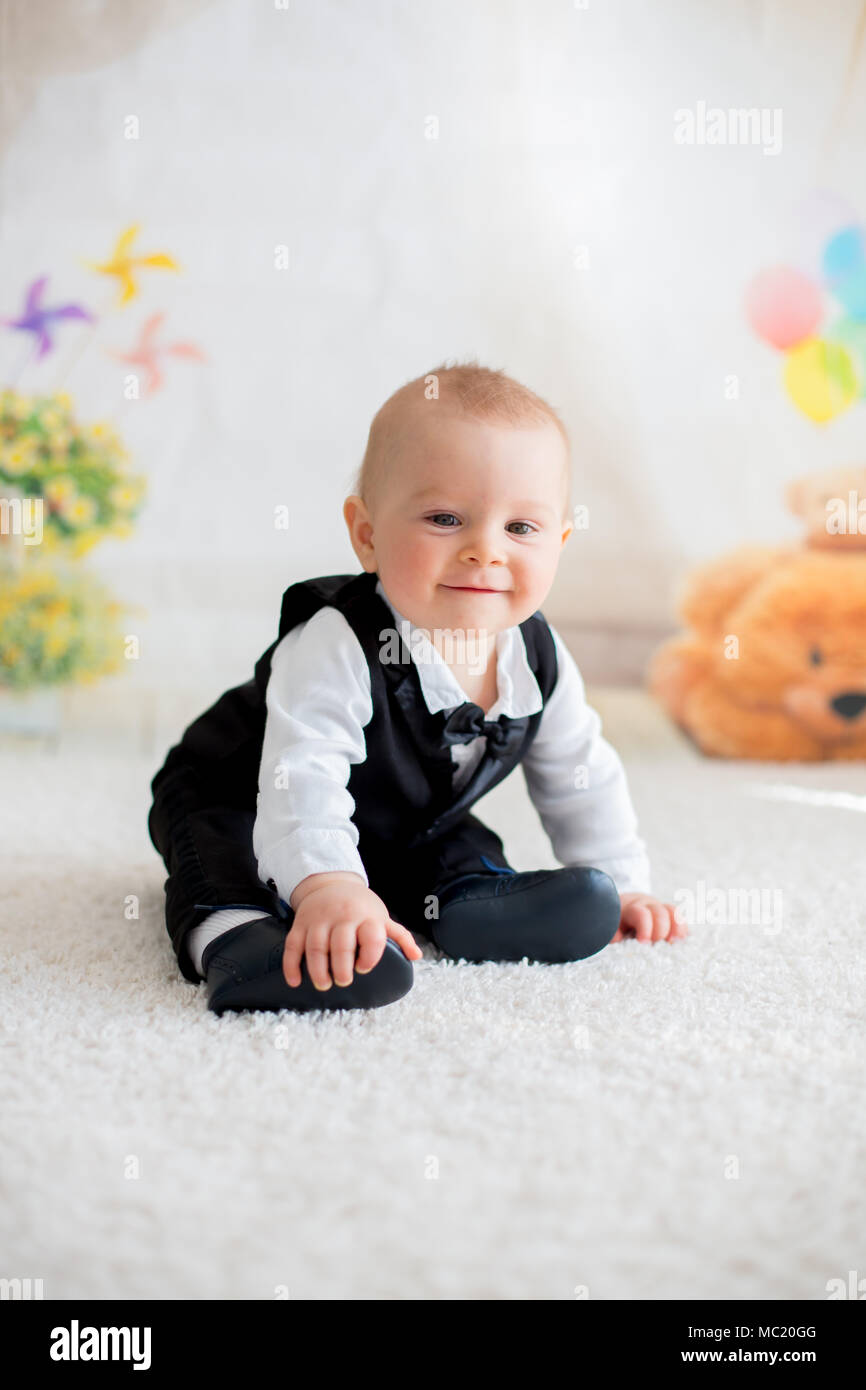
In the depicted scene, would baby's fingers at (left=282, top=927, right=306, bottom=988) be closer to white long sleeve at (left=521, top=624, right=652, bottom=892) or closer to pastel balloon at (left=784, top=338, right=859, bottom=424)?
white long sleeve at (left=521, top=624, right=652, bottom=892)

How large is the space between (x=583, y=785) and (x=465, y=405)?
33 centimetres

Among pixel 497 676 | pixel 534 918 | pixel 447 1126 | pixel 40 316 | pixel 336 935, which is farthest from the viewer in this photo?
pixel 40 316

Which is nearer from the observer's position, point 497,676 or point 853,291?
point 497,676

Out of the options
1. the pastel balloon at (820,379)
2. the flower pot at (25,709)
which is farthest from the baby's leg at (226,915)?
the pastel balloon at (820,379)

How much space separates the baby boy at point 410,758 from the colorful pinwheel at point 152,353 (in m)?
1.13

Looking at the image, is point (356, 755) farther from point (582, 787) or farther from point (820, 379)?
point (820, 379)

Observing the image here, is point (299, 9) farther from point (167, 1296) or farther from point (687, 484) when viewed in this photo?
point (167, 1296)

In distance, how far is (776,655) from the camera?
1.83 meters

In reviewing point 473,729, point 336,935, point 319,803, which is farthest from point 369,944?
point 473,729

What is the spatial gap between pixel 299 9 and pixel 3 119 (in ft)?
1.65

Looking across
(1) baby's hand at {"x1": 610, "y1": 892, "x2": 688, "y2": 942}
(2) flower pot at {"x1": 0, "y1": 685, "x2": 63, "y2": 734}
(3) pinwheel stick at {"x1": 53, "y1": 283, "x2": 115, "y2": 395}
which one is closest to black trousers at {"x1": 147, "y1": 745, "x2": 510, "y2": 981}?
(1) baby's hand at {"x1": 610, "y1": 892, "x2": 688, "y2": 942}

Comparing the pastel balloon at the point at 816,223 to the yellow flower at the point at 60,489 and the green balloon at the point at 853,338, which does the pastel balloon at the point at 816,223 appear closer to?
the green balloon at the point at 853,338

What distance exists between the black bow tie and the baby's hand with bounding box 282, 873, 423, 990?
0.19 metres

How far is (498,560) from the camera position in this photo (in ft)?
2.75
